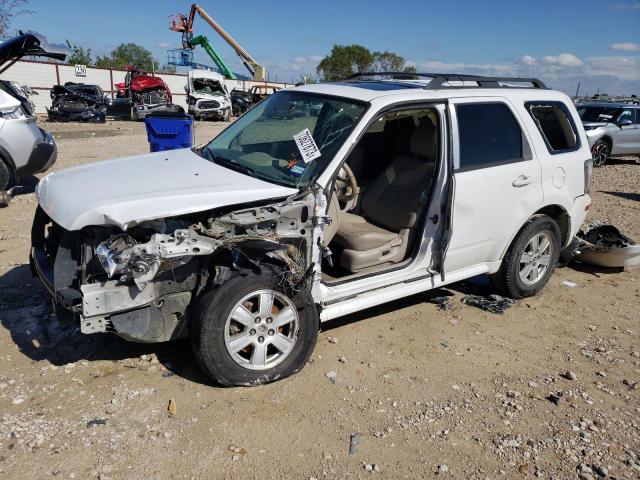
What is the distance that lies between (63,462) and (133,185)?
163 centimetres

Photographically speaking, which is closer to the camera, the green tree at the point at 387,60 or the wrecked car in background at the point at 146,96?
the wrecked car in background at the point at 146,96

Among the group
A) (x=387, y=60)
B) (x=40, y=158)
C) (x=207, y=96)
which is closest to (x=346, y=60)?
(x=387, y=60)

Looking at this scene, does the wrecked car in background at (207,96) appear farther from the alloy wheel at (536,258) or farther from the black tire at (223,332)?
the black tire at (223,332)

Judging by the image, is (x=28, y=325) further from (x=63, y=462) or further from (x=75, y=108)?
(x=75, y=108)

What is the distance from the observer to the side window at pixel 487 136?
4.25m

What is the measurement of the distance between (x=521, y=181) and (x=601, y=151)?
11483 millimetres

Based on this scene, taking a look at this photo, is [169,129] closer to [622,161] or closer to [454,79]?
[454,79]

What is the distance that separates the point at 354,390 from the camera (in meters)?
3.55

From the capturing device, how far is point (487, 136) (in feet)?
14.4

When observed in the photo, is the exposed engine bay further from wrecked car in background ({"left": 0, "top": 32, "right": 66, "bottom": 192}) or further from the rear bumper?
the rear bumper

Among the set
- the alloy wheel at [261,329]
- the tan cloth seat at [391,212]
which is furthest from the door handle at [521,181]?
the alloy wheel at [261,329]

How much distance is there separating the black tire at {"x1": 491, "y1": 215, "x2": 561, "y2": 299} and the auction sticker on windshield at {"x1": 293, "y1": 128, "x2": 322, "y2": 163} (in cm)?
216

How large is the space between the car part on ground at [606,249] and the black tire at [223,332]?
388 centimetres

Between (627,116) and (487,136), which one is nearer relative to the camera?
(487,136)
